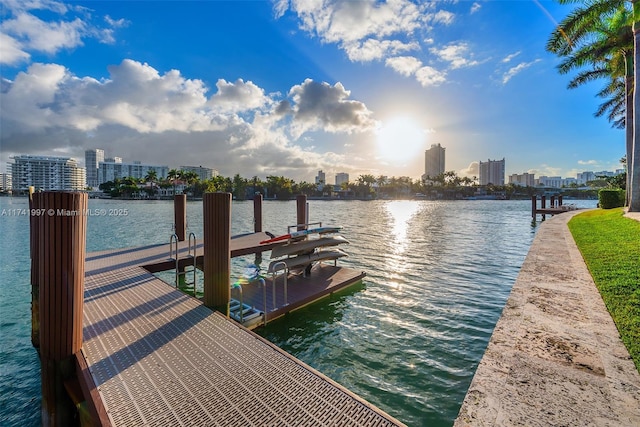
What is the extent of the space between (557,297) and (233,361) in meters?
6.26

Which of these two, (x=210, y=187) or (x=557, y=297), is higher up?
(x=210, y=187)

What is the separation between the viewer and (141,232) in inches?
896

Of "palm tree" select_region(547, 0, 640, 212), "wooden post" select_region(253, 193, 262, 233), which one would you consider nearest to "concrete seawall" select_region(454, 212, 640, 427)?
"wooden post" select_region(253, 193, 262, 233)

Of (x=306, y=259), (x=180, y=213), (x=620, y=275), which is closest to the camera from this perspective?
(x=620, y=275)

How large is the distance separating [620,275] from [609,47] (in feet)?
83.3

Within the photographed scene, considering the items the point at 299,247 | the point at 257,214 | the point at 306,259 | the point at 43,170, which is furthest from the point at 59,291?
the point at 43,170

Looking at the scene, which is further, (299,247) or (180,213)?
(180,213)

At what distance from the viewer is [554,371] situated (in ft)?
11.9

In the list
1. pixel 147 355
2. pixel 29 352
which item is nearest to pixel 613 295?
pixel 147 355

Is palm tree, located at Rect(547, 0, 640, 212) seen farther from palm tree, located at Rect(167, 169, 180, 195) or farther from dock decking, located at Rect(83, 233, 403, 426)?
palm tree, located at Rect(167, 169, 180, 195)

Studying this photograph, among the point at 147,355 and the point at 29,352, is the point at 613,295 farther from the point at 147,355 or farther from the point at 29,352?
the point at 29,352

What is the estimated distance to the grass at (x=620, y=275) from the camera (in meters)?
4.53

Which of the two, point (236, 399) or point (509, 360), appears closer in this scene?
point (236, 399)

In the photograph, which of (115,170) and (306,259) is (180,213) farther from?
(115,170)
